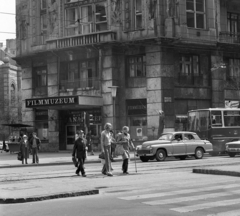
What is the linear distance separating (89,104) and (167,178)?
69.0ft

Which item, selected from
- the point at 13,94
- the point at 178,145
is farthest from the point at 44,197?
the point at 13,94

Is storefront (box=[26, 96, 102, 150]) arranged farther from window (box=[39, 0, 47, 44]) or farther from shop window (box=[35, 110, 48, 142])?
window (box=[39, 0, 47, 44])

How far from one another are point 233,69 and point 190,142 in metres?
15.3

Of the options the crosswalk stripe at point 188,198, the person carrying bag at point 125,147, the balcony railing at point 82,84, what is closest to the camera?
the crosswalk stripe at point 188,198

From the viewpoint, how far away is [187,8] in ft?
119

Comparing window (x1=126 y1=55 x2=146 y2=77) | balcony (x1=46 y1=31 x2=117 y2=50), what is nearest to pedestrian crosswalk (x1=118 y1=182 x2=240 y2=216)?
window (x1=126 y1=55 x2=146 y2=77)

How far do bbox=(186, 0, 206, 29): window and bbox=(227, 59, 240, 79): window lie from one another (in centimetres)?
444

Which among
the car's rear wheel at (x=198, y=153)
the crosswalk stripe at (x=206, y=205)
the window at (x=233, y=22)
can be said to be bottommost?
the crosswalk stripe at (x=206, y=205)

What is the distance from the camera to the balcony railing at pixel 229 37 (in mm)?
37719

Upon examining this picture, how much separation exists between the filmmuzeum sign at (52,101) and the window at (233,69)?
509 inches

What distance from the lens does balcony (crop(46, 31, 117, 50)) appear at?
3588 cm

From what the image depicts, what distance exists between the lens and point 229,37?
125 feet

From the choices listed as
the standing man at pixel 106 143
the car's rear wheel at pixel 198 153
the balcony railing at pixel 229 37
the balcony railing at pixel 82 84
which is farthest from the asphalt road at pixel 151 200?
the balcony railing at pixel 229 37

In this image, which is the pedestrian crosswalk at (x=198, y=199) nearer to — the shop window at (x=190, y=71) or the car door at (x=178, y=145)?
the car door at (x=178, y=145)
